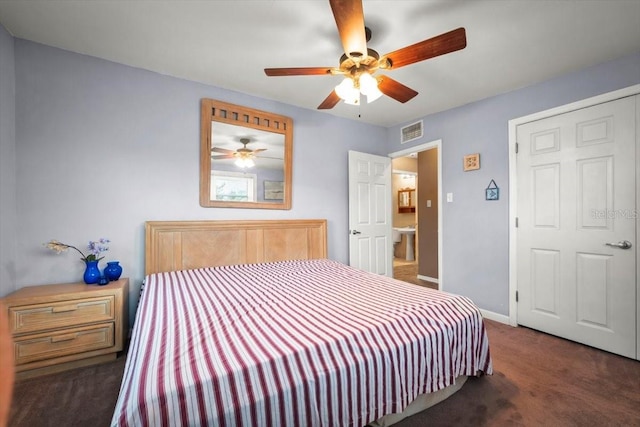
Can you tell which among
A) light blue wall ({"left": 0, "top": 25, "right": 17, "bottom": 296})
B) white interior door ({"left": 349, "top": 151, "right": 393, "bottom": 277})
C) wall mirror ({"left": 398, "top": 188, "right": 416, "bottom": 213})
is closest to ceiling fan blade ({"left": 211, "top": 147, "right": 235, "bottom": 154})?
light blue wall ({"left": 0, "top": 25, "right": 17, "bottom": 296})

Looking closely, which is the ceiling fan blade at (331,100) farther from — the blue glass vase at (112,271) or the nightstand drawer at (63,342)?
the nightstand drawer at (63,342)

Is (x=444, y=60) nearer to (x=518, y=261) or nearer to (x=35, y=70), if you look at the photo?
(x=518, y=261)

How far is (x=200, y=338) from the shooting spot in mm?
1243

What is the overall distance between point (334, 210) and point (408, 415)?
8.33 feet

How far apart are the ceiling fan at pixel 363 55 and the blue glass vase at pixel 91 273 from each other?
2.07 metres

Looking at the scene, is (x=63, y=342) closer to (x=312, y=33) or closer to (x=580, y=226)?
(x=312, y=33)

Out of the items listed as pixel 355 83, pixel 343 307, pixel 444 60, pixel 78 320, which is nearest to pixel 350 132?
pixel 444 60

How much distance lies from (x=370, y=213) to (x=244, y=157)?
187cm

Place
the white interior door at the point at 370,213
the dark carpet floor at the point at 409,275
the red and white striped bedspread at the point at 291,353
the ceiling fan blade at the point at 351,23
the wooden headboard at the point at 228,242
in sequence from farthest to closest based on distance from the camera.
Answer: the dark carpet floor at the point at 409,275 < the white interior door at the point at 370,213 < the wooden headboard at the point at 228,242 < the ceiling fan blade at the point at 351,23 < the red and white striped bedspread at the point at 291,353

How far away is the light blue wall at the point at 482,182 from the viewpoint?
9.26 feet

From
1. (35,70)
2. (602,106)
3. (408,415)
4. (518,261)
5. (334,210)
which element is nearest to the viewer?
(408,415)

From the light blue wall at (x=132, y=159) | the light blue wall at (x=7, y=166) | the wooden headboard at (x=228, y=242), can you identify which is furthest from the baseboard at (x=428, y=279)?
the light blue wall at (x=7, y=166)

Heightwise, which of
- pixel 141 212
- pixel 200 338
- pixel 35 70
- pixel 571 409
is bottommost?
pixel 571 409

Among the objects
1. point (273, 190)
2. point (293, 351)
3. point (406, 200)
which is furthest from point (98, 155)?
point (406, 200)
